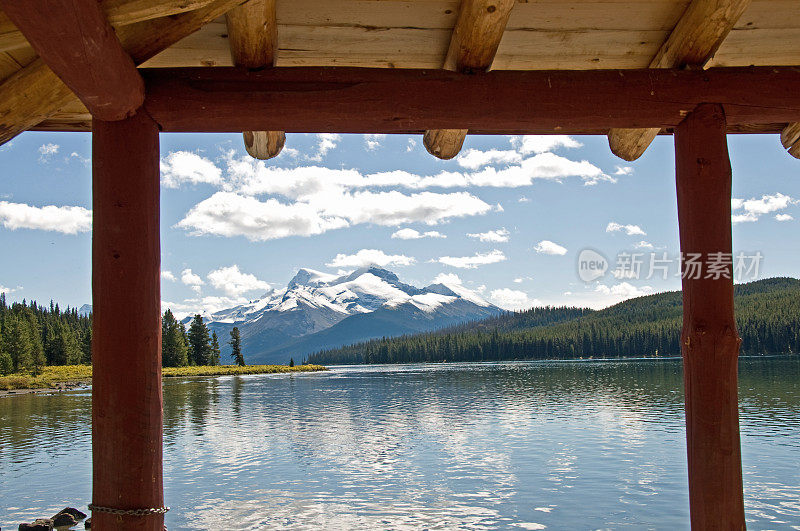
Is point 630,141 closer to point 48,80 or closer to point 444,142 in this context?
point 444,142

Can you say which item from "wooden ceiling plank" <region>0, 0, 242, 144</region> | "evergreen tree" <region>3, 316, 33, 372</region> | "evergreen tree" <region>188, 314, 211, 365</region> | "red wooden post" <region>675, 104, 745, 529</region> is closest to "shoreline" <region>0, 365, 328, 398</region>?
"evergreen tree" <region>3, 316, 33, 372</region>

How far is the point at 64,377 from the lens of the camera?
64062 millimetres

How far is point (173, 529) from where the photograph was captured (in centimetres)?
1410

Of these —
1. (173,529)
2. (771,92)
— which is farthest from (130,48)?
(173,529)

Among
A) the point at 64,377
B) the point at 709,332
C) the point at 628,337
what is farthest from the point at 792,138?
the point at 628,337

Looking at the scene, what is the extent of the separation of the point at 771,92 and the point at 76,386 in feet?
203

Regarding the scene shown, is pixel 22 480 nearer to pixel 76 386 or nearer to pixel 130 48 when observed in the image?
pixel 130 48

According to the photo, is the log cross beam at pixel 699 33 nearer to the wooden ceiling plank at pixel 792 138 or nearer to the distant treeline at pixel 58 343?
the wooden ceiling plank at pixel 792 138

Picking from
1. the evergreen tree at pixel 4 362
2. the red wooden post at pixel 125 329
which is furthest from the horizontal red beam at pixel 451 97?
the evergreen tree at pixel 4 362

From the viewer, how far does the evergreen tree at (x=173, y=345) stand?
8344 centimetres

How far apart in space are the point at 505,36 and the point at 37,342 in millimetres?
76459

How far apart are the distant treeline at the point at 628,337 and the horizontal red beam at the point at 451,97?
382 feet

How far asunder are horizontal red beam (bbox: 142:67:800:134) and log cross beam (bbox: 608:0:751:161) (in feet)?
0.28

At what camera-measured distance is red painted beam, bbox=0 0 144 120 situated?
2271 millimetres
